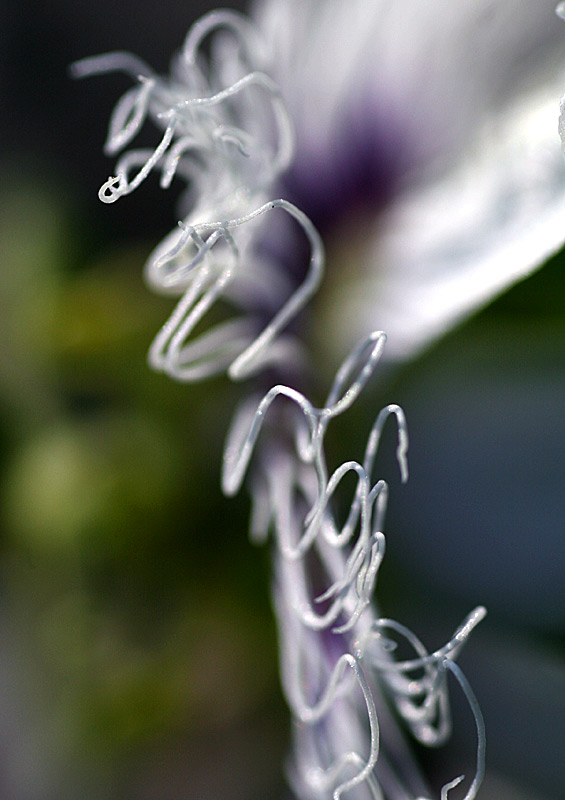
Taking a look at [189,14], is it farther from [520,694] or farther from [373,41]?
[520,694]

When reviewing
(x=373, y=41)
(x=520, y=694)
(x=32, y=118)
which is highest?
(x=32, y=118)

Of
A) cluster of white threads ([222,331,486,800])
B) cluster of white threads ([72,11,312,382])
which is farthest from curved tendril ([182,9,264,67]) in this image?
cluster of white threads ([222,331,486,800])

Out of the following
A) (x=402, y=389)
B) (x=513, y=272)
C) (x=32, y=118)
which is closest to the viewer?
(x=513, y=272)

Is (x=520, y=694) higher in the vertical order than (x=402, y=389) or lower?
lower

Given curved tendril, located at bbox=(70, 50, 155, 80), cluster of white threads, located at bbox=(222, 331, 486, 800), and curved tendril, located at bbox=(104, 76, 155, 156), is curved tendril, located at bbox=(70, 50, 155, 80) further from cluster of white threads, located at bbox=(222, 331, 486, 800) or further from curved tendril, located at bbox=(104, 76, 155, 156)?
cluster of white threads, located at bbox=(222, 331, 486, 800)

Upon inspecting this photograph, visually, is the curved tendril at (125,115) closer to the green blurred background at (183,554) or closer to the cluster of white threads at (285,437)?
the cluster of white threads at (285,437)

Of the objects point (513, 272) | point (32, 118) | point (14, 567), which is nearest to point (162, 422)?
point (14, 567)

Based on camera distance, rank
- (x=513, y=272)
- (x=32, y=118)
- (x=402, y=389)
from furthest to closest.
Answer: (x=32, y=118)
(x=402, y=389)
(x=513, y=272)
